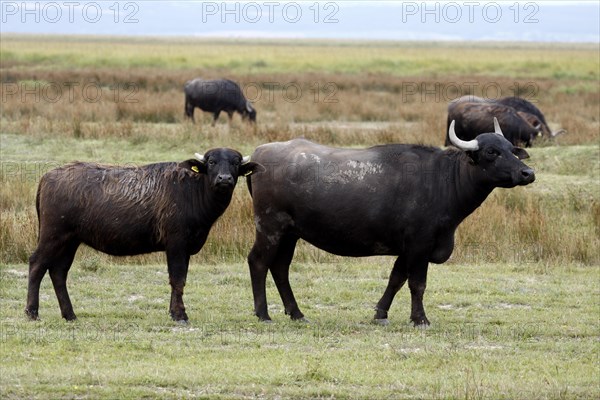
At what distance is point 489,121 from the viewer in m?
23.3

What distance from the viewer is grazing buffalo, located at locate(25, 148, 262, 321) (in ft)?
33.0

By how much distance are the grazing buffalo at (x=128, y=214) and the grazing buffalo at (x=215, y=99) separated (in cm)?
1989

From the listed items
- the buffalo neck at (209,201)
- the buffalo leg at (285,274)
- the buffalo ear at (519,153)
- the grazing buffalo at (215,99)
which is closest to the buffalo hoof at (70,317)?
the buffalo neck at (209,201)

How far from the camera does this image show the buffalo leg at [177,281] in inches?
395

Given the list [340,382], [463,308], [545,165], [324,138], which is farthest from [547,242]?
[324,138]

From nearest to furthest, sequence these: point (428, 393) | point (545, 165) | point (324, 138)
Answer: point (428, 393), point (545, 165), point (324, 138)

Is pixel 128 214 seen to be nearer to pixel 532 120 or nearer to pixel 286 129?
pixel 286 129

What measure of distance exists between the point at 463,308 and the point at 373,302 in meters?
1.01

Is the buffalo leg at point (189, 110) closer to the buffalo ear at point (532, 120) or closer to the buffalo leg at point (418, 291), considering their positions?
the buffalo ear at point (532, 120)

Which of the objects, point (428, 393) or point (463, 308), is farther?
point (463, 308)

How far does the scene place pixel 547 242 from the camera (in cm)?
1471

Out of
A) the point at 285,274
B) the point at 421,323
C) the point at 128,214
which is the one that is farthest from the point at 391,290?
the point at 128,214

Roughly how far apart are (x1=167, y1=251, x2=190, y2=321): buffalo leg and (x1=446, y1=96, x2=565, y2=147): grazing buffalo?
1414 centimetres

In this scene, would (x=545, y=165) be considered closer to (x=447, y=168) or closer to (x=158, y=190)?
(x=447, y=168)
